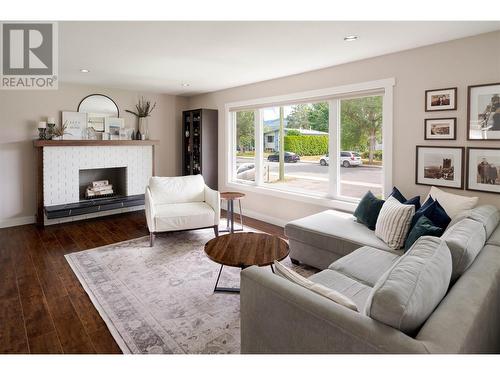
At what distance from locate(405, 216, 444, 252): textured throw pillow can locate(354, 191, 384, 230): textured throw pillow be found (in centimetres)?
60

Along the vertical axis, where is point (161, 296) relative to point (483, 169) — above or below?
below

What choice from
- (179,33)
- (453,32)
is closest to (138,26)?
(179,33)

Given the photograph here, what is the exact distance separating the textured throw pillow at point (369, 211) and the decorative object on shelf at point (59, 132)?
4.65 m

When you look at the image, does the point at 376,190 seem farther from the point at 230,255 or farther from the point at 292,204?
the point at 230,255

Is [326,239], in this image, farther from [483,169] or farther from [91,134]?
[91,134]

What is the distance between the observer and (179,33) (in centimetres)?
289

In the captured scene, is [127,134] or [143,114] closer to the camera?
[127,134]

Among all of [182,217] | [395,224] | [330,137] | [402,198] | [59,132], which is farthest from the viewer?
[59,132]

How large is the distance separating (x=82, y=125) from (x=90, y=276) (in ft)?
10.8

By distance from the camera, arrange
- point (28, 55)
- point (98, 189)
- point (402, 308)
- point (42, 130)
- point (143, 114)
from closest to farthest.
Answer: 1. point (402, 308)
2. point (28, 55)
3. point (42, 130)
4. point (98, 189)
5. point (143, 114)

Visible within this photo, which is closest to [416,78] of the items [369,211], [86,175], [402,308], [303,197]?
[369,211]

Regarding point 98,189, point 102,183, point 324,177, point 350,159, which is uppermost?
point 350,159

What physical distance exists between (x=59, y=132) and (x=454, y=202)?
545 centimetres

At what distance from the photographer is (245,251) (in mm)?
2682
